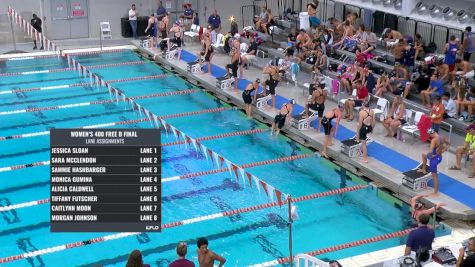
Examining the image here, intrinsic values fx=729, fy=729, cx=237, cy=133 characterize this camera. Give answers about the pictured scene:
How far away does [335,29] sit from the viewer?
22562 mm

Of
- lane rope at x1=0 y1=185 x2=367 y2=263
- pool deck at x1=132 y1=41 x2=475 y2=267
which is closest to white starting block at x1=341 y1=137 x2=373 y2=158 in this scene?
pool deck at x1=132 y1=41 x2=475 y2=267

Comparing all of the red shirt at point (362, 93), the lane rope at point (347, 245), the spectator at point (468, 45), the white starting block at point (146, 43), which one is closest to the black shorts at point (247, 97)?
the red shirt at point (362, 93)

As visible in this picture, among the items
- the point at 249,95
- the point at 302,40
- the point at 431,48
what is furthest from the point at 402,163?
the point at 302,40

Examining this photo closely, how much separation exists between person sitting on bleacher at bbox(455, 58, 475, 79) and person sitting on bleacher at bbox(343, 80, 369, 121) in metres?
2.23

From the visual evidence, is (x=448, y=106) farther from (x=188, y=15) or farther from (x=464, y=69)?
(x=188, y=15)

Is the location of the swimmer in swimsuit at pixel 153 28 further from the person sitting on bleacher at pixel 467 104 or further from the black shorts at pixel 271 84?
the person sitting on bleacher at pixel 467 104

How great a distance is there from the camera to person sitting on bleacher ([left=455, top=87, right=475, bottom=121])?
15.5m

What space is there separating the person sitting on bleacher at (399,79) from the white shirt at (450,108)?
180 cm

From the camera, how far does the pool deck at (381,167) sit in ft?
36.5

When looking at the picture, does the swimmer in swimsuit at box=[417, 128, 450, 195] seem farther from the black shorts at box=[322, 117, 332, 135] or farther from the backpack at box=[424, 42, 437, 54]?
the backpack at box=[424, 42, 437, 54]

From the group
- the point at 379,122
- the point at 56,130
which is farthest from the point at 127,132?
the point at 379,122

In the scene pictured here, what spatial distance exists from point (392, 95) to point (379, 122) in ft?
3.41

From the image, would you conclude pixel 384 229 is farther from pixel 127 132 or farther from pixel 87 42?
pixel 87 42

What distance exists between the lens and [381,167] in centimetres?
1420
